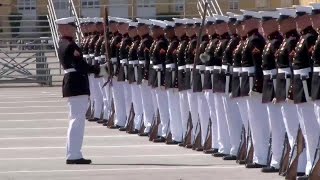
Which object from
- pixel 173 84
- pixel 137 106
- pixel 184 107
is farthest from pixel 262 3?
pixel 184 107

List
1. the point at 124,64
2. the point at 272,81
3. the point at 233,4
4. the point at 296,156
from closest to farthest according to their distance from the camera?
the point at 296,156, the point at 272,81, the point at 124,64, the point at 233,4

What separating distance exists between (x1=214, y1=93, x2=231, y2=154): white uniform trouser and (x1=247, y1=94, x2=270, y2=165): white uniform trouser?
136 cm

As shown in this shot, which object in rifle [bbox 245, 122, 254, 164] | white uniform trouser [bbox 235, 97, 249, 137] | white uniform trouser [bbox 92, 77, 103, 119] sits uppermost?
white uniform trouser [bbox 235, 97, 249, 137]

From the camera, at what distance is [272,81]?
1380cm

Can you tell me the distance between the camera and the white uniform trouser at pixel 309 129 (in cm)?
1278

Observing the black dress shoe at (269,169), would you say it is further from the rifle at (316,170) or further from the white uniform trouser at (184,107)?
the white uniform trouser at (184,107)

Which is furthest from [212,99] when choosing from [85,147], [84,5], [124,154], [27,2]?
[27,2]

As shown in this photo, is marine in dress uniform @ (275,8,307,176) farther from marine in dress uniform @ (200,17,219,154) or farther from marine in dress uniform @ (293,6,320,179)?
marine in dress uniform @ (200,17,219,154)

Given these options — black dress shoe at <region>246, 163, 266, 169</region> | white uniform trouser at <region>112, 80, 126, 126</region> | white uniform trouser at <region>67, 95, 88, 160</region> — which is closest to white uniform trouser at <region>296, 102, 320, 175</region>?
black dress shoe at <region>246, 163, 266, 169</region>

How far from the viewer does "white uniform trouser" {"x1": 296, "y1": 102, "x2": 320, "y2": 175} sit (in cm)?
1278

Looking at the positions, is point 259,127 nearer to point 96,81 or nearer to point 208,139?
point 208,139

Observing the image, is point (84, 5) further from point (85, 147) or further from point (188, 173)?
point (188, 173)

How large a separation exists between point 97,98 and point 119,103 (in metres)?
2.10

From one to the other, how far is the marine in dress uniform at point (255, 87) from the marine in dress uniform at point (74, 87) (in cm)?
226
